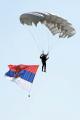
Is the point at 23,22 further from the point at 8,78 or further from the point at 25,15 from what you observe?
the point at 8,78

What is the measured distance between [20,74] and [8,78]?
4.66ft

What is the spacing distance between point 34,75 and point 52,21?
5.78 m

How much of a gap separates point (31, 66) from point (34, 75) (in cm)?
109

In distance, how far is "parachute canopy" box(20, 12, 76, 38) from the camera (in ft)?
175

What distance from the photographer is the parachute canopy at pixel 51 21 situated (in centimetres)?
5347

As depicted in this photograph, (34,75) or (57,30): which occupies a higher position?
(57,30)

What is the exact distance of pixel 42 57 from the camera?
174ft

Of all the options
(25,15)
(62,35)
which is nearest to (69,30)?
(62,35)

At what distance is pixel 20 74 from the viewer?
180 ft

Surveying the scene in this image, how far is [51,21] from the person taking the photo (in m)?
53.6

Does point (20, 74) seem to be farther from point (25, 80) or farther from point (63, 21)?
point (63, 21)

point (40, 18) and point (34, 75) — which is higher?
point (40, 18)

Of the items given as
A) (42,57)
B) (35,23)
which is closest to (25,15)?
(35,23)

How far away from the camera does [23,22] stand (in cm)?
5494
